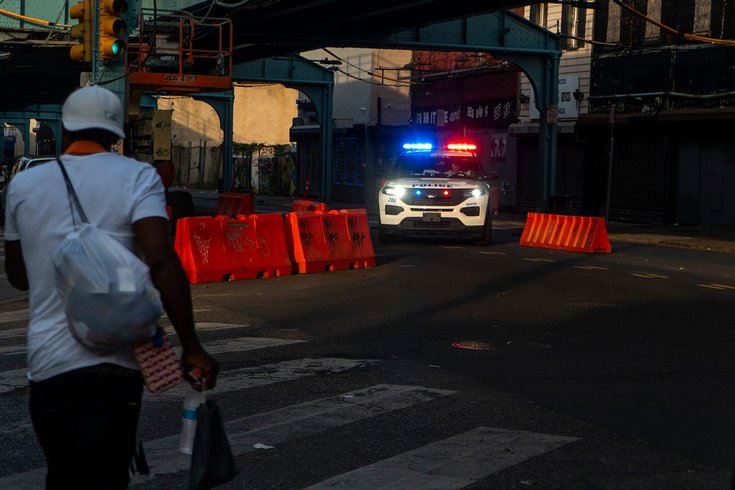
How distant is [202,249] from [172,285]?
12833mm

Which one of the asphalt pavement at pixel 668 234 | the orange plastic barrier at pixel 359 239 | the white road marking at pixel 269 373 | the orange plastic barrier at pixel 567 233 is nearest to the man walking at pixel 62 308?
the white road marking at pixel 269 373

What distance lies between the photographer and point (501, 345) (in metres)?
10.9

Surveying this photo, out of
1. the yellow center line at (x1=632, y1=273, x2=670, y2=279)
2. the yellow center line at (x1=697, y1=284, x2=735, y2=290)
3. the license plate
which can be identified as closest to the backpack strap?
the yellow center line at (x1=697, y1=284, x2=735, y2=290)

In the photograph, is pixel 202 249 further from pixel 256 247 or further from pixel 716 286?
pixel 716 286

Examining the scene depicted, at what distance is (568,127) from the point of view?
38.8 meters

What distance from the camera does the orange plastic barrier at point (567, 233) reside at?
77.4 ft

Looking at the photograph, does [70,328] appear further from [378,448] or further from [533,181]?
[533,181]

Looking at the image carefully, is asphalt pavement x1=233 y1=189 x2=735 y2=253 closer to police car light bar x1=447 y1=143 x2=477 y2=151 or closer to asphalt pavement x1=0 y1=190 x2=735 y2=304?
asphalt pavement x1=0 y1=190 x2=735 y2=304

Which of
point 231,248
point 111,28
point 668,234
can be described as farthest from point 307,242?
point 668,234

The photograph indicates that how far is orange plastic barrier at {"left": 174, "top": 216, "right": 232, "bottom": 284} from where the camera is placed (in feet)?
53.7

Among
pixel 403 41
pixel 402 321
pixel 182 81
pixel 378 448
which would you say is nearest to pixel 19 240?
pixel 378 448

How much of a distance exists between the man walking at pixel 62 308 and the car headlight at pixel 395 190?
1943 cm

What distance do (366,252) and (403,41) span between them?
12789 mm

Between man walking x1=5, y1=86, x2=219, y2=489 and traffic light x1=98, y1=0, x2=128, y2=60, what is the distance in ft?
46.7
